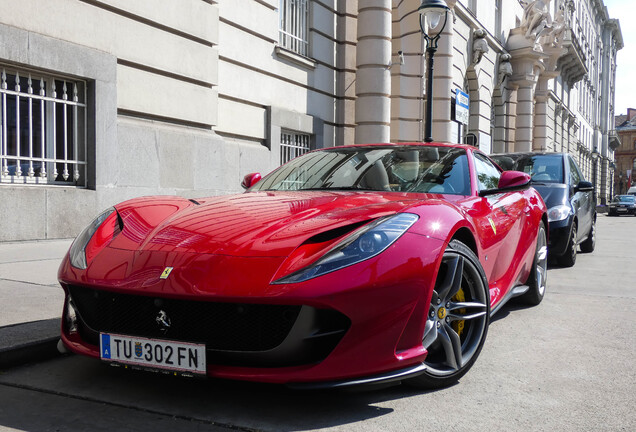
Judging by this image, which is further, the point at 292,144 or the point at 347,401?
the point at 292,144

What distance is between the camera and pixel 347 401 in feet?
9.02

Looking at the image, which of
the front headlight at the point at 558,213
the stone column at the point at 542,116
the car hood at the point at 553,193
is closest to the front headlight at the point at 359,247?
the front headlight at the point at 558,213

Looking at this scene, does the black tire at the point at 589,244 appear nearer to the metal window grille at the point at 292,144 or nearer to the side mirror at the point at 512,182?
the metal window grille at the point at 292,144

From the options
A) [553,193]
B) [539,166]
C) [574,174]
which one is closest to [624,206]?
[574,174]

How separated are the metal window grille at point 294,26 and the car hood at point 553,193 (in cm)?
675

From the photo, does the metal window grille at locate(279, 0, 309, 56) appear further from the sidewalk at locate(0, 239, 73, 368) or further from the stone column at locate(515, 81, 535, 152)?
the stone column at locate(515, 81, 535, 152)

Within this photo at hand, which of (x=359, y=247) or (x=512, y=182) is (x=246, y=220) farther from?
(x=512, y=182)

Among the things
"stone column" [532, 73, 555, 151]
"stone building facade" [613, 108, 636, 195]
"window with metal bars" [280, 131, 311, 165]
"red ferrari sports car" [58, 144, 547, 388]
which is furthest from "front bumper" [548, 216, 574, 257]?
"stone building facade" [613, 108, 636, 195]

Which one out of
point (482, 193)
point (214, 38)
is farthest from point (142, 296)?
point (214, 38)

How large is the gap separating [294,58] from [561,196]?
670 centimetres

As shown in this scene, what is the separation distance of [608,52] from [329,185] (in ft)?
247

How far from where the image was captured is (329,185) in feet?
12.8

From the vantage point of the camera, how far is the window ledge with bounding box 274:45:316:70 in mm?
12273

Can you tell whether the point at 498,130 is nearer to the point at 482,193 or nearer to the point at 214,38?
the point at 214,38
